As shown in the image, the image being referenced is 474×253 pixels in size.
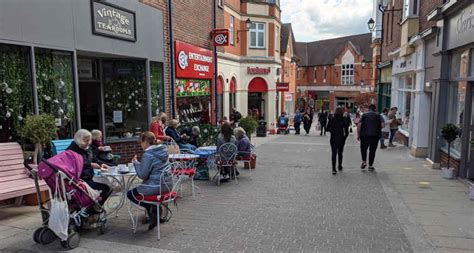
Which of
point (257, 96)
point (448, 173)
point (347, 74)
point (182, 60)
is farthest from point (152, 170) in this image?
point (347, 74)

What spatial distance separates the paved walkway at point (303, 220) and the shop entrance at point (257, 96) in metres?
16.1

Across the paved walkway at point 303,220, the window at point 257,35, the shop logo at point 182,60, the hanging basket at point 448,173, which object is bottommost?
the paved walkway at point 303,220

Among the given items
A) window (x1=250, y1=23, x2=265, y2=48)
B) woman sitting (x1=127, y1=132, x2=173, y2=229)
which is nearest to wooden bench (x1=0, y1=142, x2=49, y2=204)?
woman sitting (x1=127, y1=132, x2=173, y2=229)

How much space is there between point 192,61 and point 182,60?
863 millimetres

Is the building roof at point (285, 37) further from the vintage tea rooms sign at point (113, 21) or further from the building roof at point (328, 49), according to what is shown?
the vintage tea rooms sign at point (113, 21)

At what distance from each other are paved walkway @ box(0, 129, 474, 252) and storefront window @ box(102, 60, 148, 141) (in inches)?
118

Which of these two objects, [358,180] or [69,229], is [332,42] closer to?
[358,180]

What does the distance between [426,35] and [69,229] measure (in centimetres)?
1025

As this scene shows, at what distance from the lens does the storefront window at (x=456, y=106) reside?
8.17 m

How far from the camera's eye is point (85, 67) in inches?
349

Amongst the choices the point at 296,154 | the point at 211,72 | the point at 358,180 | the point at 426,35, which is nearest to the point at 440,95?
the point at 426,35

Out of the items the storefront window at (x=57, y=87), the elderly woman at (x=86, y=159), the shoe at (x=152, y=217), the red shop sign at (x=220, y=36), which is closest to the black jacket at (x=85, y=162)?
the elderly woman at (x=86, y=159)

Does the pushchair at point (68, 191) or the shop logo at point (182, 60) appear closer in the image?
the pushchair at point (68, 191)

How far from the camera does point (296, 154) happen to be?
12516 mm
